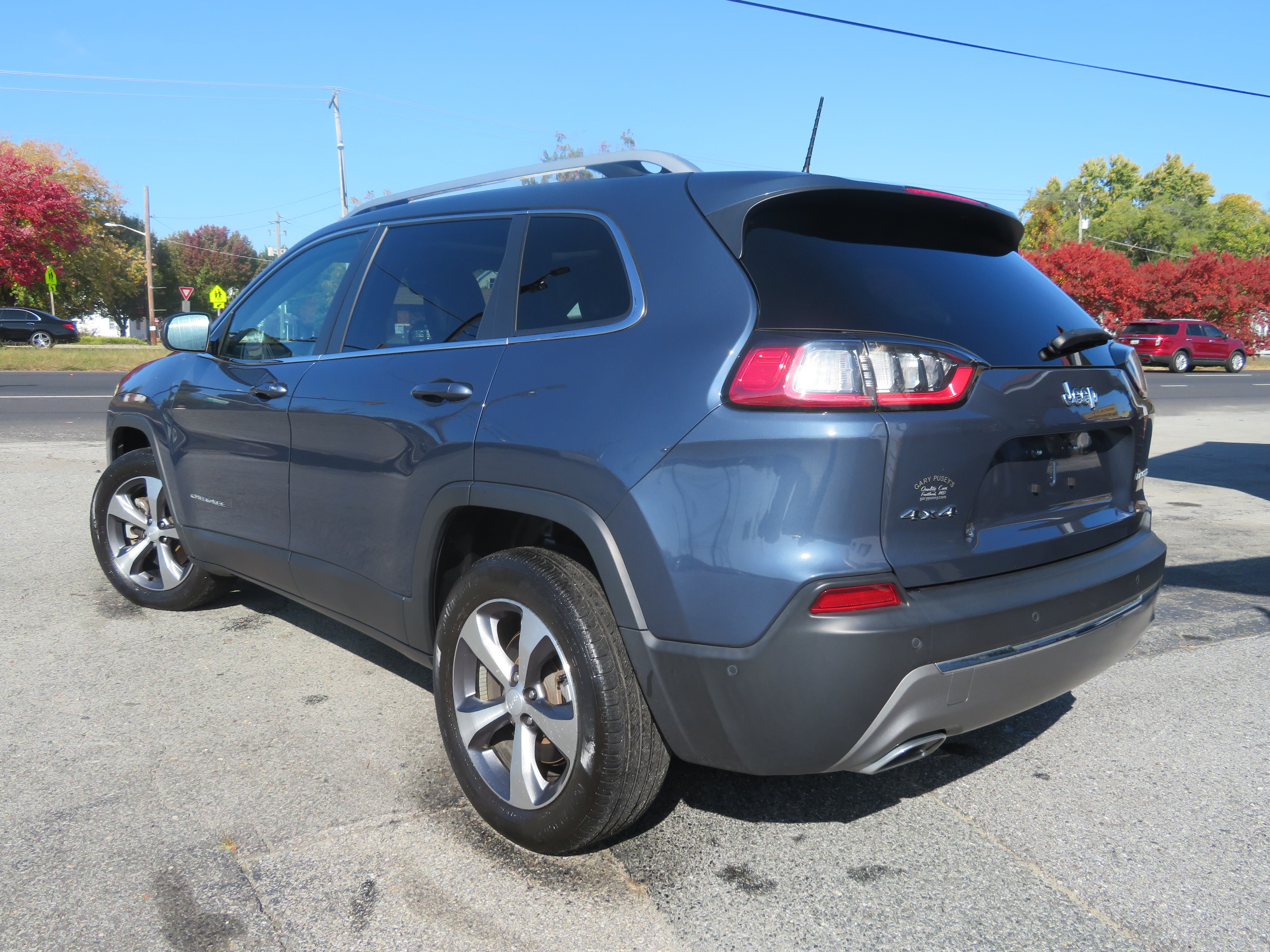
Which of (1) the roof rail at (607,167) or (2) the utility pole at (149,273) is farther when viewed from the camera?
(2) the utility pole at (149,273)

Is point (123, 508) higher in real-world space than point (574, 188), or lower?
lower

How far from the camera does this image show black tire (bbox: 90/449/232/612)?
15.0 ft

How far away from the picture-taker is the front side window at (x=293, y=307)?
3605 millimetres

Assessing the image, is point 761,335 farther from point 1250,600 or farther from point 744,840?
point 1250,600

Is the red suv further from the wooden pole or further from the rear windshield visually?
the wooden pole

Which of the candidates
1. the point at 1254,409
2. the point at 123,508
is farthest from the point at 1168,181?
the point at 123,508

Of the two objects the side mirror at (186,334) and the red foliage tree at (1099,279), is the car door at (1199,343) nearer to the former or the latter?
the red foliage tree at (1099,279)

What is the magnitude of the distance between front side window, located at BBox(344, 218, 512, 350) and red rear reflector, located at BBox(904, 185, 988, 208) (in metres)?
1.20

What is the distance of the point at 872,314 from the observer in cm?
229

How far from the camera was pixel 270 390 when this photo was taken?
3.65m

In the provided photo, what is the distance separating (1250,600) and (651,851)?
163 inches

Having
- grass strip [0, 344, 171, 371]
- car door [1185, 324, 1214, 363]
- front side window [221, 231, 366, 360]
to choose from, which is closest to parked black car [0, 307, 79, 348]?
grass strip [0, 344, 171, 371]

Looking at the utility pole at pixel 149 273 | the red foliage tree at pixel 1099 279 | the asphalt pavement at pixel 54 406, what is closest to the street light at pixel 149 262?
the utility pole at pixel 149 273

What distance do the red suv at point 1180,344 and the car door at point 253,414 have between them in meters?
32.8
